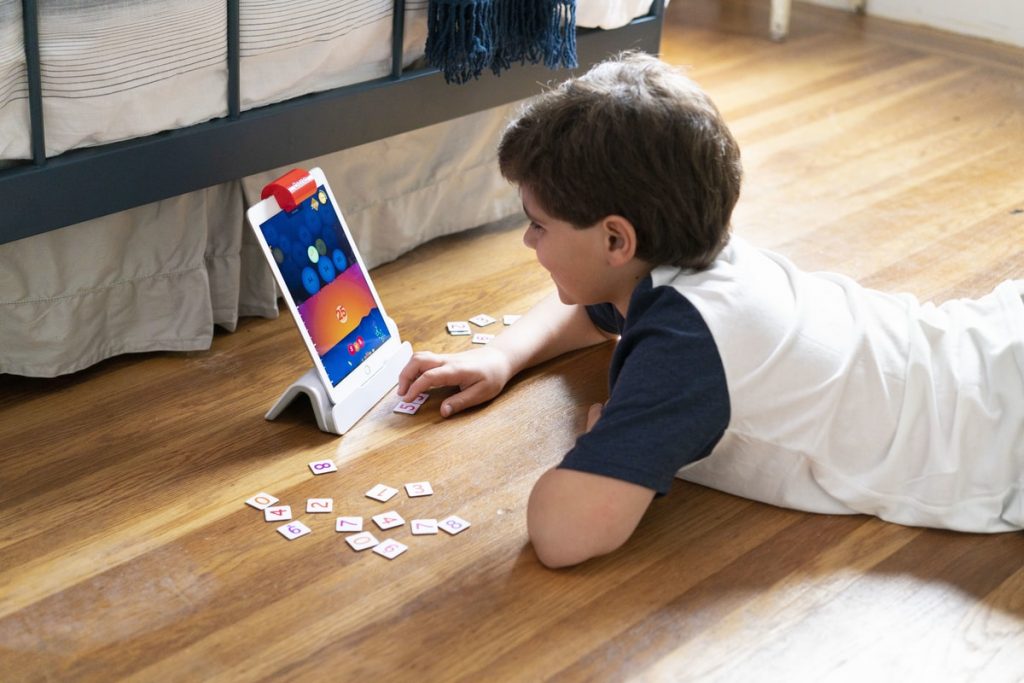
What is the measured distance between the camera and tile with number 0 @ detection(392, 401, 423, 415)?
1612mm

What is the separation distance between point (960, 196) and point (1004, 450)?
1120mm

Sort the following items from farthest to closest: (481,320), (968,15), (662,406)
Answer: (968,15)
(481,320)
(662,406)

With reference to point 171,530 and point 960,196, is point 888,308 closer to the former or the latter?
point 171,530

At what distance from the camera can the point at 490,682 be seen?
45.1 inches

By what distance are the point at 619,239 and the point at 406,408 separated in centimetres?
44

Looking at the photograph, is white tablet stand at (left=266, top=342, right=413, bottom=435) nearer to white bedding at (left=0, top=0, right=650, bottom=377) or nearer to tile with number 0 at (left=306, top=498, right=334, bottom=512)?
tile with number 0 at (left=306, top=498, right=334, bottom=512)

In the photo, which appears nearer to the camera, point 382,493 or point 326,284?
point 382,493

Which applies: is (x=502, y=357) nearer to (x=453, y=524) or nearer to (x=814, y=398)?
(x=453, y=524)

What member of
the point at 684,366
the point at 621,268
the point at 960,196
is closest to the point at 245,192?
the point at 621,268

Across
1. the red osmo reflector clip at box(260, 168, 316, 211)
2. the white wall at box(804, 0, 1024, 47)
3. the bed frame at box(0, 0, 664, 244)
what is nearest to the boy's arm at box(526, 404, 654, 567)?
the red osmo reflector clip at box(260, 168, 316, 211)

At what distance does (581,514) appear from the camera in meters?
1.26

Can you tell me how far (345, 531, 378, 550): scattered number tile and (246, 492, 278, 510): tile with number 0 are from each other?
0.39 ft

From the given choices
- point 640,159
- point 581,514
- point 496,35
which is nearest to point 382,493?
point 581,514

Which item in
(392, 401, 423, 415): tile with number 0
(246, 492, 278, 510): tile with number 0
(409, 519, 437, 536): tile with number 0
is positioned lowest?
(246, 492, 278, 510): tile with number 0
